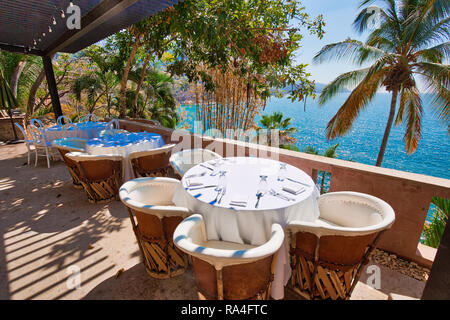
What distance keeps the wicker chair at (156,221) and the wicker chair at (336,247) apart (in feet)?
2.86

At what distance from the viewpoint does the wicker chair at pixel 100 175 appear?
2.92 meters

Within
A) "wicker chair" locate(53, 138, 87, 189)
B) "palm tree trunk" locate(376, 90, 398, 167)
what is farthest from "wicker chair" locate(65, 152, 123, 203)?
"palm tree trunk" locate(376, 90, 398, 167)

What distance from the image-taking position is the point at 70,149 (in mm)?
3342

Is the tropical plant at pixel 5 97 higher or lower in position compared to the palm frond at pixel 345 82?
lower

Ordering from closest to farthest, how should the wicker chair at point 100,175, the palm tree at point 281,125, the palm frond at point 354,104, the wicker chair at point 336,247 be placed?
the wicker chair at point 336,247 < the wicker chair at point 100,175 < the palm frond at point 354,104 < the palm tree at point 281,125

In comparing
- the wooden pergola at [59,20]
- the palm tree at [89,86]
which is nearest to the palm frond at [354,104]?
the wooden pergola at [59,20]

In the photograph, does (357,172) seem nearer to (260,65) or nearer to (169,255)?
(169,255)

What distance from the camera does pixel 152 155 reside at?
121 inches

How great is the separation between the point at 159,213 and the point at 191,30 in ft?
11.1

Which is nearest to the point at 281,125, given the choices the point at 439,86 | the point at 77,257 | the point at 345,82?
the point at 345,82

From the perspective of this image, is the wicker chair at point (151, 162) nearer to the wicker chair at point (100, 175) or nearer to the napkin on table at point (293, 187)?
the wicker chair at point (100, 175)

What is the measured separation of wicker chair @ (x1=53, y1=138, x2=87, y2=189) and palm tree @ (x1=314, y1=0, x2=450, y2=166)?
8598 millimetres

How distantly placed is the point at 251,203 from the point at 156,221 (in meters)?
0.75

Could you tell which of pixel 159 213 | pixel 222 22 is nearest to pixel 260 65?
pixel 222 22
